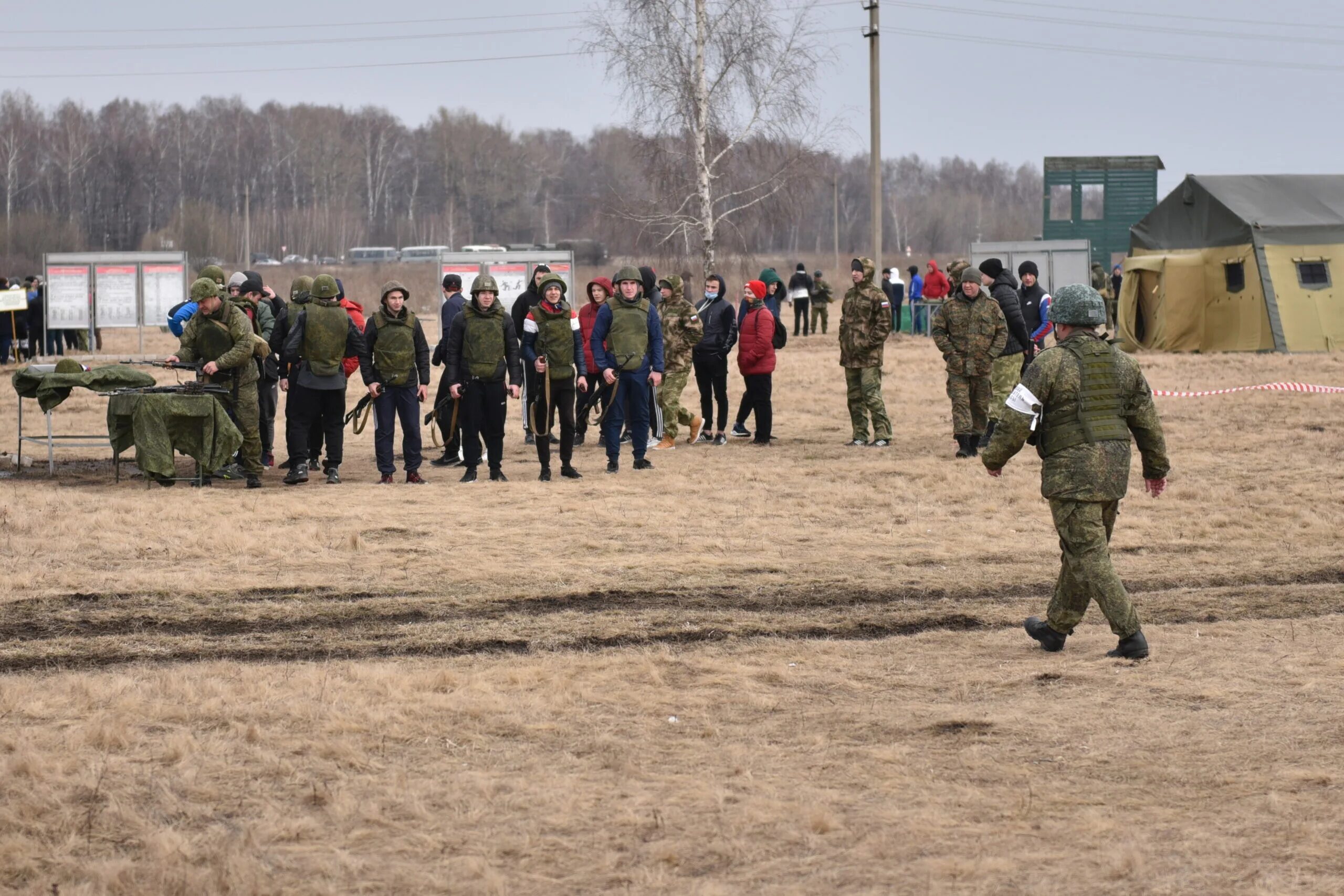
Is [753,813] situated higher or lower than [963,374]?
lower

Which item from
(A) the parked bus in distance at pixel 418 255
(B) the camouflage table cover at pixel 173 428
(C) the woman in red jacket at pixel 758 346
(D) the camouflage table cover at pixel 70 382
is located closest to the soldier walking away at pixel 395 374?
(B) the camouflage table cover at pixel 173 428

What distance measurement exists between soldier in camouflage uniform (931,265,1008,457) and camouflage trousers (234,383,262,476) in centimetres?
609

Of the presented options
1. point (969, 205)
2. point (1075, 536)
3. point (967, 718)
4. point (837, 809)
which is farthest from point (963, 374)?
point (969, 205)

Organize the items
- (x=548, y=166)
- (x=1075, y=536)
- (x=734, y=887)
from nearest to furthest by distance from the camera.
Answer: (x=734, y=887) → (x=1075, y=536) → (x=548, y=166)

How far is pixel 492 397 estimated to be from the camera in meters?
13.5

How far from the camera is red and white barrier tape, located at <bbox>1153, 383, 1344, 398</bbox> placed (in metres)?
20.3

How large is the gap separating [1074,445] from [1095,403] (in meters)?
0.22

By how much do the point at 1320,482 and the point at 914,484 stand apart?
10.9 ft

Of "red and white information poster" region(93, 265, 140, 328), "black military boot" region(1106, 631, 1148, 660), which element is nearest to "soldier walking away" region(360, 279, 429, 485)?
"black military boot" region(1106, 631, 1148, 660)

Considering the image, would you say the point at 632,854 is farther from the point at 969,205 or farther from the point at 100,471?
the point at 969,205

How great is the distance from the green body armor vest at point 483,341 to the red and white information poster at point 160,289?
16948 millimetres

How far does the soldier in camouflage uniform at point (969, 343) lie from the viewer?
14297mm

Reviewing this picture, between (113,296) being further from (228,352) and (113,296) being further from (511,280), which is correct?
(228,352)

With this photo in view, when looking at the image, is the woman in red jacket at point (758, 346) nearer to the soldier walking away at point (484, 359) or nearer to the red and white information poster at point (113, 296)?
the soldier walking away at point (484, 359)
